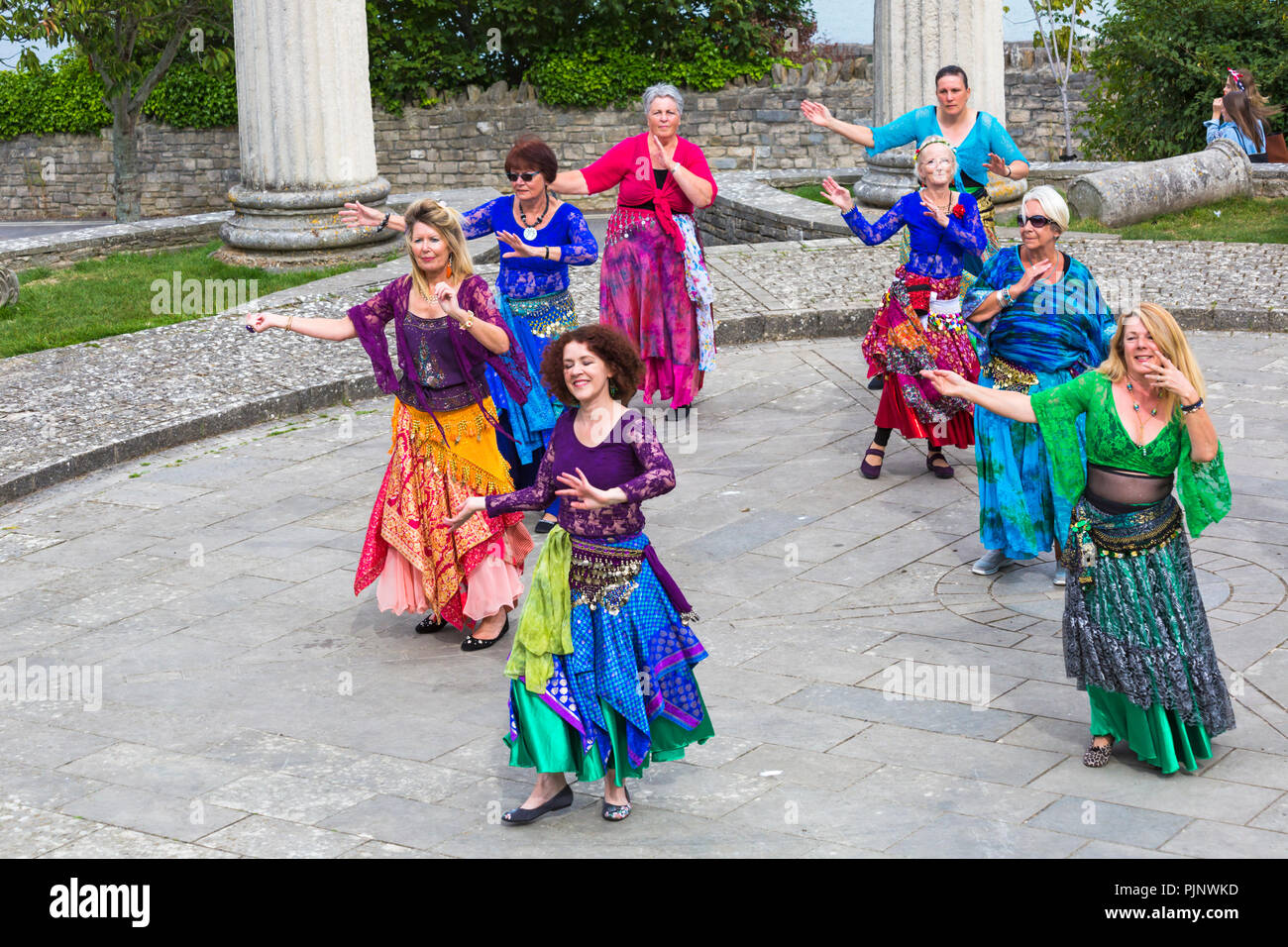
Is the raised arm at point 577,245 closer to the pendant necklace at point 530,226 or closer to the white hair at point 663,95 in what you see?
the pendant necklace at point 530,226

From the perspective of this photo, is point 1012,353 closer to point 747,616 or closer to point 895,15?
point 747,616

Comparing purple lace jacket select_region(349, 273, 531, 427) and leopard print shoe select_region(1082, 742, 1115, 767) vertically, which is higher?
purple lace jacket select_region(349, 273, 531, 427)

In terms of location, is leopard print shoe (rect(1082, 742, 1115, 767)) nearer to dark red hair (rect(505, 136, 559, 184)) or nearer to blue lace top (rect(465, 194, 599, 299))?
blue lace top (rect(465, 194, 599, 299))

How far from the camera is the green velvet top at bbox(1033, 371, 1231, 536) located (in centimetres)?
500

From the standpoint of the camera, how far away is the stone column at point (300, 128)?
13145 mm

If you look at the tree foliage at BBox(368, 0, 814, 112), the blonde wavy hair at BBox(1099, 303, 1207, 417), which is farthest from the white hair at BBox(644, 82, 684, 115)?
Answer: the tree foliage at BBox(368, 0, 814, 112)

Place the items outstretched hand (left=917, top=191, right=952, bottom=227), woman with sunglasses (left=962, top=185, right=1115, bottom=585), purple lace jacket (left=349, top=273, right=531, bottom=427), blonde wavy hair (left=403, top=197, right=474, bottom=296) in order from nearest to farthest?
blonde wavy hair (left=403, top=197, right=474, bottom=296), purple lace jacket (left=349, top=273, right=531, bottom=427), woman with sunglasses (left=962, top=185, right=1115, bottom=585), outstretched hand (left=917, top=191, right=952, bottom=227)

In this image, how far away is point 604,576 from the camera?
192 inches

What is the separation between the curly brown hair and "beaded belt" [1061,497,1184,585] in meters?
1.49

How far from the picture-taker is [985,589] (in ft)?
22.4

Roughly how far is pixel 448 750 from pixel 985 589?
2.54 meters

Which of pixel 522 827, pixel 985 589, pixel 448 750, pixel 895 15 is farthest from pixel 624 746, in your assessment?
pixel 895 15

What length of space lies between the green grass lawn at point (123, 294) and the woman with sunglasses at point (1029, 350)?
7.00 m

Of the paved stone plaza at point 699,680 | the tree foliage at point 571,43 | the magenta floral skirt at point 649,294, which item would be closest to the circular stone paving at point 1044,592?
the paved stone plaza at point 699,680
